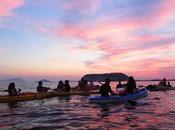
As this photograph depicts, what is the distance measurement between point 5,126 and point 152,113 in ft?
31.1

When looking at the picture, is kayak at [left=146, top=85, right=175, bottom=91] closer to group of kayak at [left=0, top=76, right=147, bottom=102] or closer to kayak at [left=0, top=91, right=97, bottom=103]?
kayak at [left=0, top=91, right=97, bottom=103]

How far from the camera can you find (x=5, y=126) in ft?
51.5

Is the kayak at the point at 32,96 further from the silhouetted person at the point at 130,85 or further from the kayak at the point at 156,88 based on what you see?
the kayak at the point at 156,88

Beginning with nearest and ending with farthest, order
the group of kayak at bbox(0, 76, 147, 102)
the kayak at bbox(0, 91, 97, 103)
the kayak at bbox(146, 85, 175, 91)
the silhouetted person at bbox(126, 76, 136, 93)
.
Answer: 1. the group of kayak at bbox(0, 76, 147, 102)
2. the kayak at bbox(0, 91, 97, 103)
3. the silhouetted person at bbox(126, 76, 136, 93)
4. the kayak at bbox(146, 85, 175, 91)

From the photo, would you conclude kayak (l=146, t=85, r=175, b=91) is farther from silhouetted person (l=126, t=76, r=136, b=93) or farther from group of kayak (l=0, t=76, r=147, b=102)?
silhouetted person (l=126, t=76, r=136, b=93)

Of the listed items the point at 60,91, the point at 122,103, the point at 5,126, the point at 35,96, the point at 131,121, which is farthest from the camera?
the point at 60,91

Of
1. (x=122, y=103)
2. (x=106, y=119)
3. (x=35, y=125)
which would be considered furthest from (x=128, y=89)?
(x=35, y=125)

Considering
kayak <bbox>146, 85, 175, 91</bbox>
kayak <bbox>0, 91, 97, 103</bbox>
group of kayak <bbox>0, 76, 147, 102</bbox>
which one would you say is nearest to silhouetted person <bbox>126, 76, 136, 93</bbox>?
group of kayak <bbox>0, 76, 147, 102</bbox>

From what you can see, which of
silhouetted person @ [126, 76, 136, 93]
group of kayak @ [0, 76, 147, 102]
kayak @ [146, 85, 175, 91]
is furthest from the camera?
kayak @ [146, 85, 175, 91]

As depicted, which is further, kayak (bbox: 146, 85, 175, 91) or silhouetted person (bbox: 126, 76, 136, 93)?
kayak (bbox: 146, 85, 175, 91)

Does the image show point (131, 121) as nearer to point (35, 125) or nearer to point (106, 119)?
point (106, 119)

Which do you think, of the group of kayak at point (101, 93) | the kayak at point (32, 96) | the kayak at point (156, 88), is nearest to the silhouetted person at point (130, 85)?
the group of kayak at point (101, 93)

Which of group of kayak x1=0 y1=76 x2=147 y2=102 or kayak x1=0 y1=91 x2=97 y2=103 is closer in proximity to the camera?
group of kayak x1=0 y1=76 x2=147 y2=102

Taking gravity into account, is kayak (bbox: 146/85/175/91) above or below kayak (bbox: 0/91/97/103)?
above
